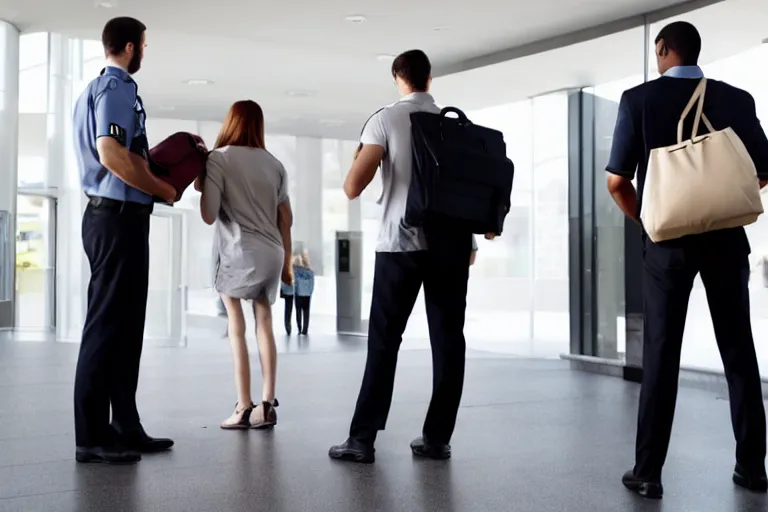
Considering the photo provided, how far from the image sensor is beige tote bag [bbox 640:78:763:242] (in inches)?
137

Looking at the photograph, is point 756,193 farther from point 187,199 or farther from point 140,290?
point 187,199

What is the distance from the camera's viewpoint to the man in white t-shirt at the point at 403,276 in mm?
4238

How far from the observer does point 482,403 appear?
21.3 ft

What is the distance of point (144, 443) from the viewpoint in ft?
14.8

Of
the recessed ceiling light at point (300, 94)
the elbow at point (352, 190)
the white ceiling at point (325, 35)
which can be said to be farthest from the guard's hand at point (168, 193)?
the recessed ceiling light at point (300, 94)

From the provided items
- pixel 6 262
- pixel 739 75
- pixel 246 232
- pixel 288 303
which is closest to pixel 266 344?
pixel 246 232

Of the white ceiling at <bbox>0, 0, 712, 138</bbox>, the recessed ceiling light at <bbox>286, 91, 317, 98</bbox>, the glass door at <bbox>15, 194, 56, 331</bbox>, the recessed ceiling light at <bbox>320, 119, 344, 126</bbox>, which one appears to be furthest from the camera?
the glass door at <bbox>15, 194, 56, 331</bbox>

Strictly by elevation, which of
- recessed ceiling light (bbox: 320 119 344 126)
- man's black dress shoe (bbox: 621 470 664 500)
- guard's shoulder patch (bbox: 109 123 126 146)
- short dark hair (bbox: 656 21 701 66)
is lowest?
man's black dress shoe (bbox: 621 470 664 500)

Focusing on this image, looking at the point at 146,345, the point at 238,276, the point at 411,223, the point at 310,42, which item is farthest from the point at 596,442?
the point at 146,345

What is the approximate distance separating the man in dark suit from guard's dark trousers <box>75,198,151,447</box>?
1985 mm

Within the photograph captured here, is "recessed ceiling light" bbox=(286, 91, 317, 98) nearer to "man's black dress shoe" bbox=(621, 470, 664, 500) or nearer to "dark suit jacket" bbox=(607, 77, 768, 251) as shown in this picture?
"dark suit jacket" bbox=(607, 77, 768, 251)

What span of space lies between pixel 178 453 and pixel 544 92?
817 cm

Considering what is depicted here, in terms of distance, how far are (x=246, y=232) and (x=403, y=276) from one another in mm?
1206

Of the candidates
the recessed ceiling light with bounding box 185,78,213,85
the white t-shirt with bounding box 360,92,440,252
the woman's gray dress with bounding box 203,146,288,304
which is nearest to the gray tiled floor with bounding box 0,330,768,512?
the woman's gray dress with bounding box 203,146,288,304
